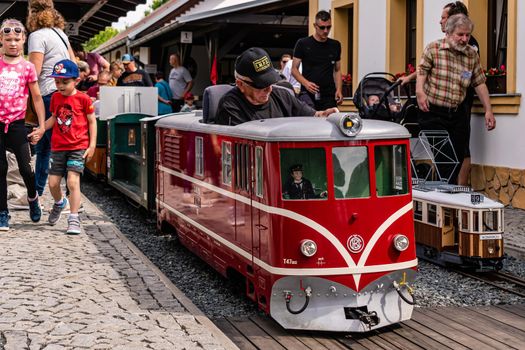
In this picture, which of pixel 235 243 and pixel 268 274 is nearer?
pixel 268 274

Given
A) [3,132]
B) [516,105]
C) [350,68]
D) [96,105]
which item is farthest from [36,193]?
[350,68]

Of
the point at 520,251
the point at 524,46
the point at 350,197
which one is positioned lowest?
the point at 520,251

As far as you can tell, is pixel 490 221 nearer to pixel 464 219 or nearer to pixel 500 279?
pixel 464 219

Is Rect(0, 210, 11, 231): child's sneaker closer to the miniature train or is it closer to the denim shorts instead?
the denim shorts

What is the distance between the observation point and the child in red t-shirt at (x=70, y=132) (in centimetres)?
975

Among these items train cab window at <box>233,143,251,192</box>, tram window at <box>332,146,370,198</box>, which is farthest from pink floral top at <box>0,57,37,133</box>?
tram window at <box>332,146,370,198</box>

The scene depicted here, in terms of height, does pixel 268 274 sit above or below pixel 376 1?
below

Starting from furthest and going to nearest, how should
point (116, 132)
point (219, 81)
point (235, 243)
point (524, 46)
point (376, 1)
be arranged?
point (219, 81) < point (376, 1) < point (116, 132) < point (524, 46) < point (235, 243)

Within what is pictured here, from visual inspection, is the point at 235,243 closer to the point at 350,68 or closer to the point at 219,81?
the point at 350,68

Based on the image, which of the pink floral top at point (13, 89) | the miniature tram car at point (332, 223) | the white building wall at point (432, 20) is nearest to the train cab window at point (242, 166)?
the miniature tram car at point (332, 223)

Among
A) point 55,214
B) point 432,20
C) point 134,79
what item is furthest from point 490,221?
point 134,79

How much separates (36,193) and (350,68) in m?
9.96

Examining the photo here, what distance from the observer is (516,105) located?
40.6 feet

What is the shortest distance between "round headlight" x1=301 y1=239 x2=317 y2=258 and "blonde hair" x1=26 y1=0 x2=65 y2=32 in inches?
218
